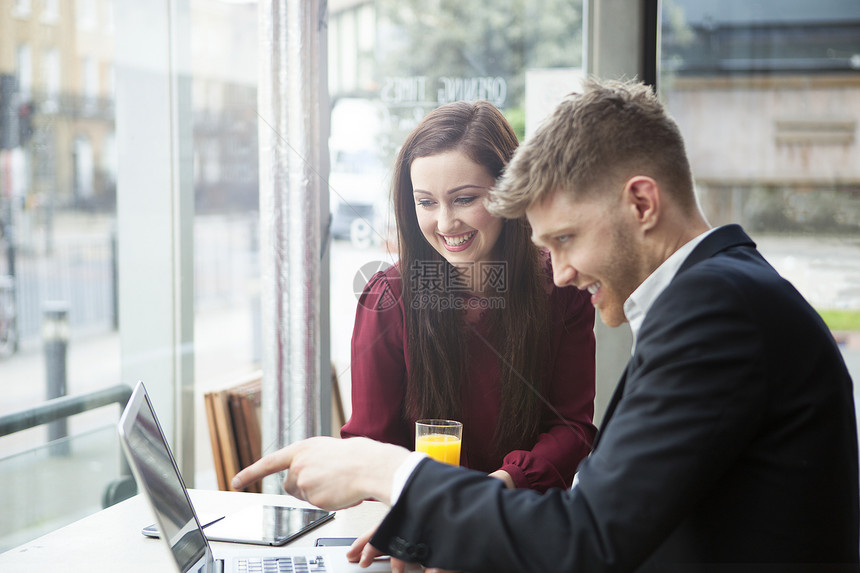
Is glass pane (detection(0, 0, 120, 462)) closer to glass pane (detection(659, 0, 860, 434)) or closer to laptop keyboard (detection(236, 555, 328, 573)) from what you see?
laptop keyboard (detection(236, 555, 328, 573))

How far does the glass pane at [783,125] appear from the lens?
8.52ft

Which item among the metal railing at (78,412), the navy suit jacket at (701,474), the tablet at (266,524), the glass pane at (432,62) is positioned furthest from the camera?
the glass pane at (432,62)

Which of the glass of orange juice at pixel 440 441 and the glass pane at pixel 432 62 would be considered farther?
the glass pane at pixel 432 62

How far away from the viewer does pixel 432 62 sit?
2.46 meters

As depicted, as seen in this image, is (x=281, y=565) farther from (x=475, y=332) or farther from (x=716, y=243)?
(x=716, y=243)

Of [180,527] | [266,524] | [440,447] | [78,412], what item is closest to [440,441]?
[440,447]

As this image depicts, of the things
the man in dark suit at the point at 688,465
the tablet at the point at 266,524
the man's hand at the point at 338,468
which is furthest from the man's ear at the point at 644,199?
the tablet at the point at 266,524

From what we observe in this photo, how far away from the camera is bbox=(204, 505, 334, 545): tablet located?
1320mm

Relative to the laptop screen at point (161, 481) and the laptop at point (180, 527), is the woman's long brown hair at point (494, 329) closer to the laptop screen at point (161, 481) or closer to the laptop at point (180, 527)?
the laptop at point (180, 527)

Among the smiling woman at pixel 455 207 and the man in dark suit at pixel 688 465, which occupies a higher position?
the smiling woman at pixel 455 207

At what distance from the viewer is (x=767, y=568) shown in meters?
0.88

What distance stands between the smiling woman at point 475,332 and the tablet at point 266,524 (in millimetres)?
194

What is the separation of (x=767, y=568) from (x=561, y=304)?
0.74 meters

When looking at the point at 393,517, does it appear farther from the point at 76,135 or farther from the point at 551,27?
the point at 551,27
